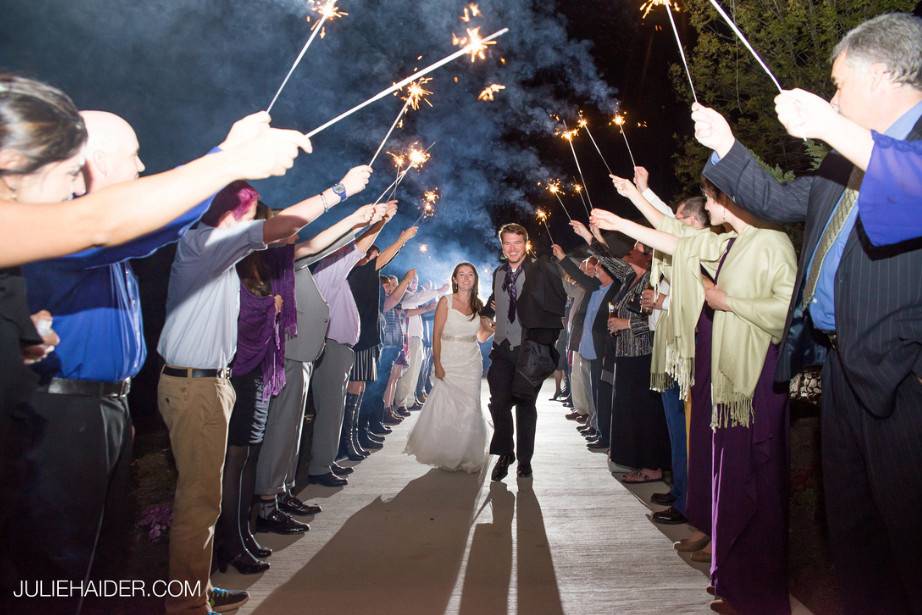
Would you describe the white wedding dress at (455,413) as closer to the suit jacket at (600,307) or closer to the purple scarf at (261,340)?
the suit jacket at (600,307)

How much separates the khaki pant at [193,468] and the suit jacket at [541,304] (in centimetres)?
398

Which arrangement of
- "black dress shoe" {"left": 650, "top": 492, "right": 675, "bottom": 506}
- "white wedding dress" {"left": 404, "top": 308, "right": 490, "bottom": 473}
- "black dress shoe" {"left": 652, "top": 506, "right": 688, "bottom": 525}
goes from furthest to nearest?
1. "white wedding dress" {"left": 404, "top": 308, "right": 490, "bottom": 473}
2. "black dress shoe" {"left": 650, "top": 492, "right": 675, "bottom": 506}
3. "black dress shoe" {"left": 652, "top": 506, "right": 688, "bottom": 525}

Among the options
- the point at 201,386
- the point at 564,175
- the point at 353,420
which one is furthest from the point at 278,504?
the point at 564,175

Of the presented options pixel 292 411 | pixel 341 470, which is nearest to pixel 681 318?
pixel 292 411

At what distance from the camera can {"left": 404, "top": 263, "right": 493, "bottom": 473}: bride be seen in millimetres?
7004

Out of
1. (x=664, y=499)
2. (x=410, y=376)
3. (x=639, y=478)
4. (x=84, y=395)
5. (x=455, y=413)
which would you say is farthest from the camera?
(x=410, y=376)

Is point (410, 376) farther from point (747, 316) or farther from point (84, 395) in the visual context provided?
point (84, 395)

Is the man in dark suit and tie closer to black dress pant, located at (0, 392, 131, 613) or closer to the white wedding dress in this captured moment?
black dress pant, located at (0, 392, 131, 613)

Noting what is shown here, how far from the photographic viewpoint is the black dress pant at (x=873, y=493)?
2.16m

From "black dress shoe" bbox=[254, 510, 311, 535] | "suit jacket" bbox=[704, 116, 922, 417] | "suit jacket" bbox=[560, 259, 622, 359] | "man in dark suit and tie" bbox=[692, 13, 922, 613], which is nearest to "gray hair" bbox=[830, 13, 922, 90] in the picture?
"man in dark suit and tie" bbox=[692, 13, 922, 613]

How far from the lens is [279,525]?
479 cm

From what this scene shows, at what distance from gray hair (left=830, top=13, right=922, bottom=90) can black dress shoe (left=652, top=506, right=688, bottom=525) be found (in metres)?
3.68

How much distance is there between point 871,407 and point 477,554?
2778 millimetres

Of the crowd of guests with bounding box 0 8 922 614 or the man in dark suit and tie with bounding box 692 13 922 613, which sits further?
the man in dark suit and tie with bounding box 692 13 922 613
